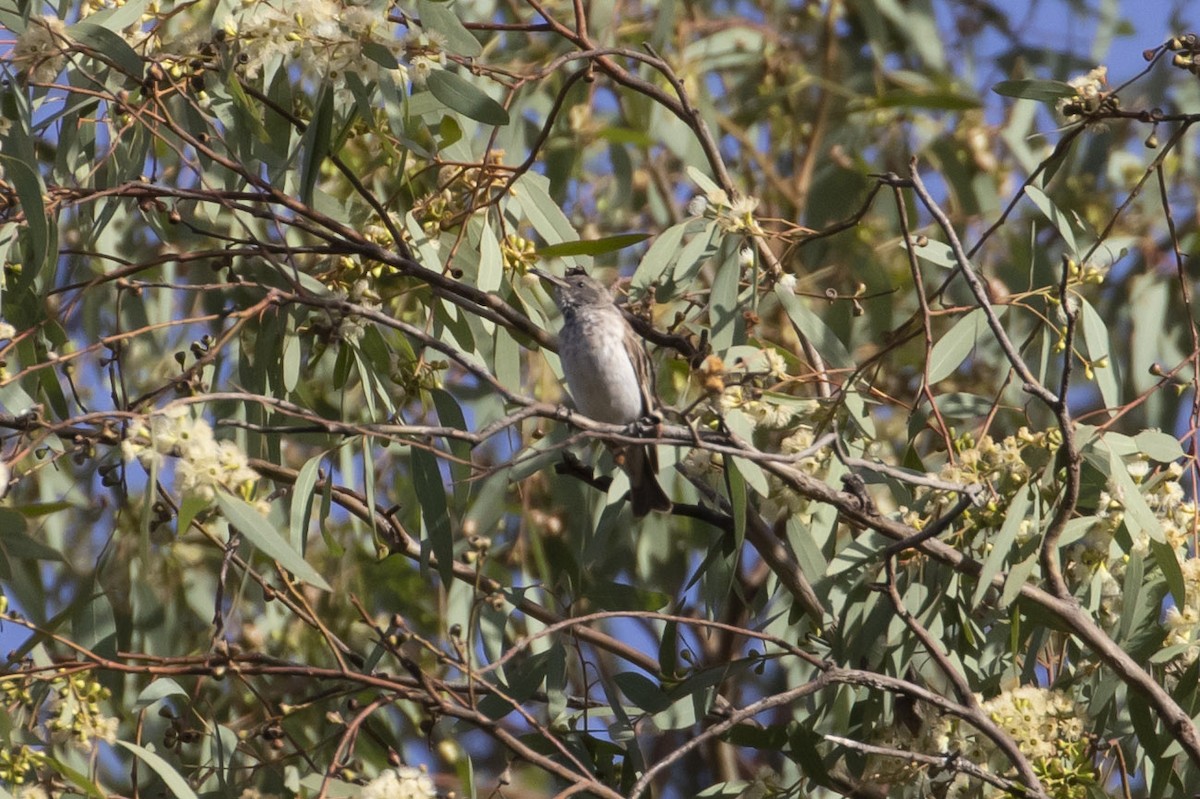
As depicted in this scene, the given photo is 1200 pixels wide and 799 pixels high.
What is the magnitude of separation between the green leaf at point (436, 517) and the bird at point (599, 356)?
77 centimetres

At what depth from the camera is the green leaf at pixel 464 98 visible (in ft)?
10.1

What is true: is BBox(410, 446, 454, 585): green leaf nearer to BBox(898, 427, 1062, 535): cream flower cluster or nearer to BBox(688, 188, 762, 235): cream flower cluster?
BBox(688, 188, 762, 235): cream flower cluster

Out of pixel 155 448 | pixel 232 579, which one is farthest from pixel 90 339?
pixel 155 448

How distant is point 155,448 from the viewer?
2332 mm

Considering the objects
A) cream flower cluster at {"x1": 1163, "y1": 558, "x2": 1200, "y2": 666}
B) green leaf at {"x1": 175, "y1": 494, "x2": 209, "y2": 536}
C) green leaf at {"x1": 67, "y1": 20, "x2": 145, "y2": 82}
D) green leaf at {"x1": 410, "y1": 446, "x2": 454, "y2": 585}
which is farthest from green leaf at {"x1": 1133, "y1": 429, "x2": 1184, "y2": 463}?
green leaf at {"x1": 67, "y1": 20, "x2": 145, "y2": 82}

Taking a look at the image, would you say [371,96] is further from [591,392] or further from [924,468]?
[924,468]

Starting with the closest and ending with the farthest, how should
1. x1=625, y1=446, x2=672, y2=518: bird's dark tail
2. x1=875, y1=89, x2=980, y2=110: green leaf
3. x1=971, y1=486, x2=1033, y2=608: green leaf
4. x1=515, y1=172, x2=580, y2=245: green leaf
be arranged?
1. x1=971, y1=486, x2=1033, y2=608: green leaf
2. x1=515, y1=172, x2=580, y2=245: green leaf
3. x1=625, y1=446, x2=672, y2=518: bird's dark tail
4. x1=875, y1=89, x2=980, y2=110: green leaf

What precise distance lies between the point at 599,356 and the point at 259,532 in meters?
1.86

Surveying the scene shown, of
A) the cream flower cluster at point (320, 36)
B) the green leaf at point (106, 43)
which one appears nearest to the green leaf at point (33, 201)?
the green leaf at point (106, 43)

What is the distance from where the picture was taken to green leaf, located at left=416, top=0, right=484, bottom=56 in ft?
10.1

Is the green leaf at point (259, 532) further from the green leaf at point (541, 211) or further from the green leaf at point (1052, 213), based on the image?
the green leaf at point (1052, 213)

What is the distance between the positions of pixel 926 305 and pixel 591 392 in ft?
4.49

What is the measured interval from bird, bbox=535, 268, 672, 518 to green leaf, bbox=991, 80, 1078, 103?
3.93ft

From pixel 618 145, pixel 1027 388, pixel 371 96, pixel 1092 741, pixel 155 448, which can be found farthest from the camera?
pixel 618 145
